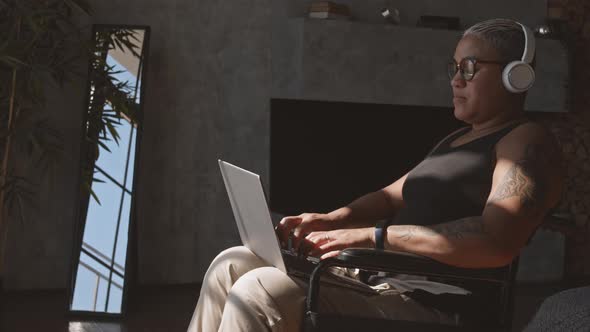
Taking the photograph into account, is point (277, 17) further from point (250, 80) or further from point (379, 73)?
point (379, 73)

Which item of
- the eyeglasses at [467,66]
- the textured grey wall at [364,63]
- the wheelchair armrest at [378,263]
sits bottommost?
the wheelchair armrest at [378,263]

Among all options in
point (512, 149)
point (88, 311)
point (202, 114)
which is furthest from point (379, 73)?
point (512, 149)

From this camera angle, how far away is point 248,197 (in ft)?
5.95

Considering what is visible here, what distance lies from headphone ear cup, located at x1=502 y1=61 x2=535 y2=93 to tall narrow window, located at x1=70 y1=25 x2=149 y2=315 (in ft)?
8.33

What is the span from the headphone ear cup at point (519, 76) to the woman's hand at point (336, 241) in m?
0.53

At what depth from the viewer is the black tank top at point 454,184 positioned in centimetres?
199

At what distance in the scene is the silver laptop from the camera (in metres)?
1.72

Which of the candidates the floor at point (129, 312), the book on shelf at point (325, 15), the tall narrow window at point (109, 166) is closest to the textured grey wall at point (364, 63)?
the book on shelf at point (325, 15)

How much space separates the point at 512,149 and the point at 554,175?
0.12m

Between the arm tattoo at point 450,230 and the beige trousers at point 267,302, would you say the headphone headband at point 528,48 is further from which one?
the beige trousers at point 267,302

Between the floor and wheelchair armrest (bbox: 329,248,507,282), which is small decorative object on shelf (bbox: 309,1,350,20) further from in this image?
wheelchair armrest (bbox: 329,248,507,282)

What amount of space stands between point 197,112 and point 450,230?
9.70 ft

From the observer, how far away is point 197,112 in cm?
459

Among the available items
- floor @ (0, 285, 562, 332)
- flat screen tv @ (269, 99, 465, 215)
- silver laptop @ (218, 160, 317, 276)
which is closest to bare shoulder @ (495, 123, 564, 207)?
silver laptop @ (218, 160, 317, 276)
